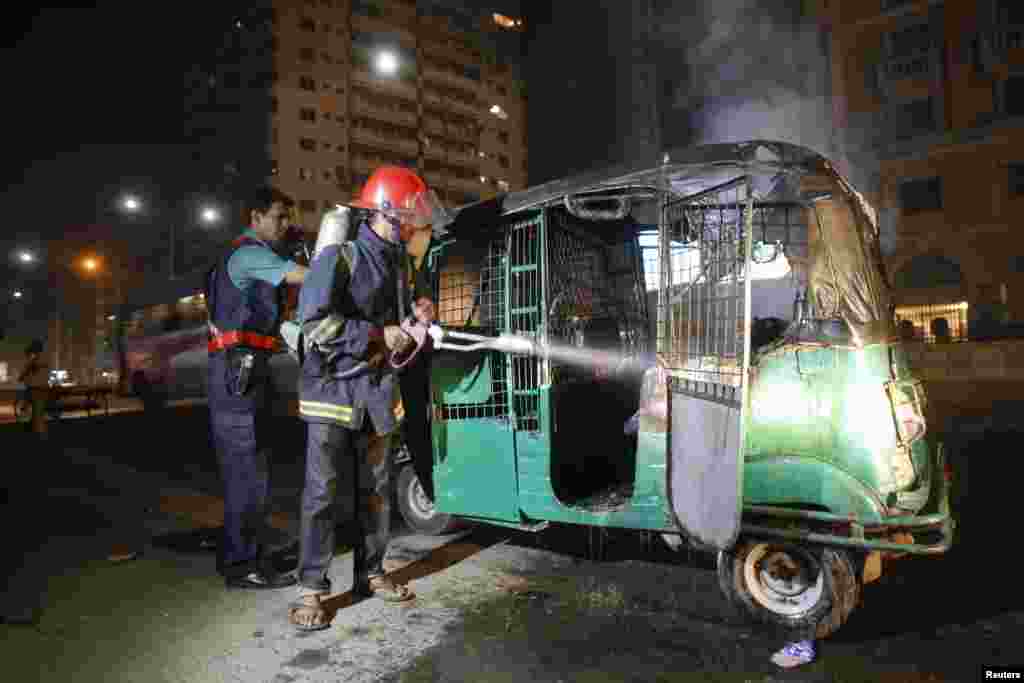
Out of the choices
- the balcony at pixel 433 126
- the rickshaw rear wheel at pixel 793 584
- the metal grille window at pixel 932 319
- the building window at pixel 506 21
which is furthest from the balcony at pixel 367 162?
the rickshaw rear wheel at pixel 793 584

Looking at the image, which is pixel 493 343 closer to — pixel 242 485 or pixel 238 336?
pixel 238 336

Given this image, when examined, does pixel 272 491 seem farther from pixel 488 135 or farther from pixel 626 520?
pixel 488 135

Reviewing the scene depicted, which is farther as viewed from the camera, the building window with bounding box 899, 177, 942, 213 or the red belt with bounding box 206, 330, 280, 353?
the building window with bounding box 899, 177, 942, 213

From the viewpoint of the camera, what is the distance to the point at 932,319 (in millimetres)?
24453

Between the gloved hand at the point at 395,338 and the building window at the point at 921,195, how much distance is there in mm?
30668

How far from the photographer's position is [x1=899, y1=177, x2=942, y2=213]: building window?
89.0 ft

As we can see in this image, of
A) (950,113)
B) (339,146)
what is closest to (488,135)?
(339,146)

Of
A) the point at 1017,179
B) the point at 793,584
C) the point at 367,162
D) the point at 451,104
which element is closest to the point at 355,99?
the point at 367,162

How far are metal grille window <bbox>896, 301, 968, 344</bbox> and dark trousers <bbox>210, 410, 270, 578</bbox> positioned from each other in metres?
23.6

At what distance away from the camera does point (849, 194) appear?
358 cm

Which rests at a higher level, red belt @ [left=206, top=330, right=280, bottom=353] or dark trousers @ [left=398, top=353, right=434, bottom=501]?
red belt @ [left=206, top=330, right=280, bottom=353]

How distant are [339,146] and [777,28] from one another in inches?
1745

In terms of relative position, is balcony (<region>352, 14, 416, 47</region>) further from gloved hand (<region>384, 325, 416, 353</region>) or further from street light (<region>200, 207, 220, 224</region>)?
gloved hand (<region>384, 325, 416, 353</region>)

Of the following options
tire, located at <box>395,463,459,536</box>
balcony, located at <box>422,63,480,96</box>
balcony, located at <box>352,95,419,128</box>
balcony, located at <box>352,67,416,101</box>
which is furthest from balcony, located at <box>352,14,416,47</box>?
tire, located at <box>395,463,459,536</box>
